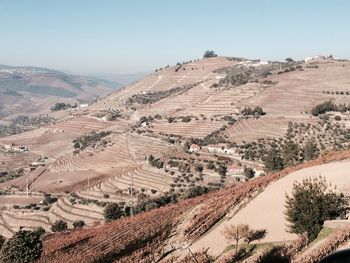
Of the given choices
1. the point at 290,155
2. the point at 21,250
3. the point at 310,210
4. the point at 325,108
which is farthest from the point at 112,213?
the point at 325,108

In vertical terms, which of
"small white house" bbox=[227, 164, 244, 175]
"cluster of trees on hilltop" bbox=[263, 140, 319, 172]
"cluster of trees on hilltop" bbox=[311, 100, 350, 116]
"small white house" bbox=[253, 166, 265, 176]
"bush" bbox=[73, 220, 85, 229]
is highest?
"cluster of trees on hilltop" bbox=[311, 100, 350, 116]

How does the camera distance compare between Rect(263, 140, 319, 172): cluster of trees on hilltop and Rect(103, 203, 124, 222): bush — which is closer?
Rect(103, 203, 124, 222): bush

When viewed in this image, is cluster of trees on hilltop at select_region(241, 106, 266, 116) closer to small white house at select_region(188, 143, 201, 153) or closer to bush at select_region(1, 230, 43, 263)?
small white house at select_region(188, 143, 201, 153)

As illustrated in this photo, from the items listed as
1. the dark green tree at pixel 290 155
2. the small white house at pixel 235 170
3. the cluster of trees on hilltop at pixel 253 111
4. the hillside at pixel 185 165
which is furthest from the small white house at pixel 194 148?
the dark green tree at pixel 290 155

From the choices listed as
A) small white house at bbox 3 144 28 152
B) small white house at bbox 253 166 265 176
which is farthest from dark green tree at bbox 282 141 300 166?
small white house at bbox 3 144 28 152

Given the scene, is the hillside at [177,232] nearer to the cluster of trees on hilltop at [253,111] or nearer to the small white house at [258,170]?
the small white house at [258,170]

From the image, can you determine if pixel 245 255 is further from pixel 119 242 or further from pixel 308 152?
pixel 308 152

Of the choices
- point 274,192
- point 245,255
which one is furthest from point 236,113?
point 245,255

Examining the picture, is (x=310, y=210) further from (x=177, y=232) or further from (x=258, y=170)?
(x=258, y=170)
